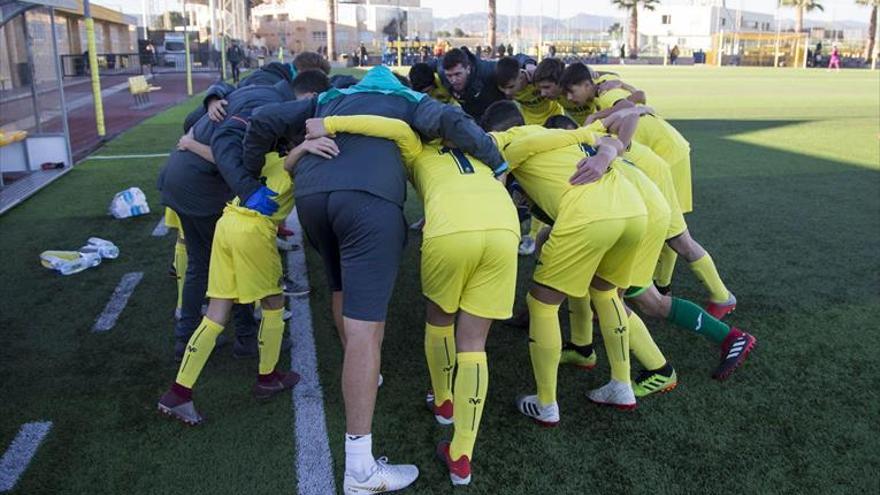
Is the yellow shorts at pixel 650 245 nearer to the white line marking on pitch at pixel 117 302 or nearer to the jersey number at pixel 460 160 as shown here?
the jersey number at pixel 460 160

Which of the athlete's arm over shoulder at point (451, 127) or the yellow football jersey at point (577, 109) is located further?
the yellow football jersey at point (577, 109)

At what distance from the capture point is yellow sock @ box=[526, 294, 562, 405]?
11.1 ft

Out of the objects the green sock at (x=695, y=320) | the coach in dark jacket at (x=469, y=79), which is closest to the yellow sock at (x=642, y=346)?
the green sock at (x=695, y=320)

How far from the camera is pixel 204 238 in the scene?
4.24 metres

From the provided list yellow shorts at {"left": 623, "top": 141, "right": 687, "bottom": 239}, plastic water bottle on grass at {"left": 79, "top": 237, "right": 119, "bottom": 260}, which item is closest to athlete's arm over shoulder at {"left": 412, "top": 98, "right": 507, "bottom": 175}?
yellow shorts at {"left": 623, "top": 141, "right": 687, "bottom": 239}

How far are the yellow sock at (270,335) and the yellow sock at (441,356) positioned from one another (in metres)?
0.86

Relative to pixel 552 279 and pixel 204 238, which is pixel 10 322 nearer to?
pixel 204 238

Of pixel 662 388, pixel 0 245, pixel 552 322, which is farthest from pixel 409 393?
pixel 0 245

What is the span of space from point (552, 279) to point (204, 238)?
218cm

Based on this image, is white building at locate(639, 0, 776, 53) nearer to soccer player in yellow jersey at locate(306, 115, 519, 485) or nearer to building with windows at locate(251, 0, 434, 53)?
building with windows at locate(251, 0, 434, 53)

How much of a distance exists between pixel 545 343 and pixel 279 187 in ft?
5.15

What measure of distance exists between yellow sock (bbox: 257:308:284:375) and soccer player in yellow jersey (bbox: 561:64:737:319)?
2428 millimetres

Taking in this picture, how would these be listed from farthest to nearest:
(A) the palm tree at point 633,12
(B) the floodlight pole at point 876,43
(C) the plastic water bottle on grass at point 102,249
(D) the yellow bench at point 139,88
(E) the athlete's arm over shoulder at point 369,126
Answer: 1. (A) the palm tree at point 633,12
2. (B) the floodlight pole at point 876,43
3. (D) the yellow bench at point 139,88
4. (C) the plastic water bottle on grass at point 102,249
5. (E) the athlete's arm over shoulder at point 369,126

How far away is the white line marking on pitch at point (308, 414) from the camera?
10.2 feet
